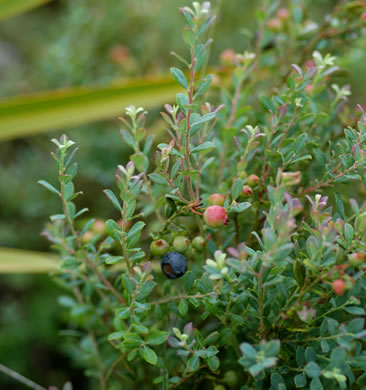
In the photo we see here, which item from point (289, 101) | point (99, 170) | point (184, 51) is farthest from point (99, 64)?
point (289, 101)

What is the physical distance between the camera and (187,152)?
625 mm

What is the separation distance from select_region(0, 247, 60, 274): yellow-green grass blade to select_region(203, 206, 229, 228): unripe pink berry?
1.95 feet

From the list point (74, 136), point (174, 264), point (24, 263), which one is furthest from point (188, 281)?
point (74, 136)

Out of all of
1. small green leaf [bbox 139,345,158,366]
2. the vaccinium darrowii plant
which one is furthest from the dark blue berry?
small green leaf [bbox 139,345,158,366]

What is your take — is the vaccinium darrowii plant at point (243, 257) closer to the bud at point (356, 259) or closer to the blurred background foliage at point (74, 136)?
the bud at point (356, 259)

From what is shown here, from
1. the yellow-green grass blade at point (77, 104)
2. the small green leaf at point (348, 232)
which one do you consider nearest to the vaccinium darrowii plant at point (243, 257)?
the small green leaf at point (348, 232)

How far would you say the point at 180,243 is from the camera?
667 mm

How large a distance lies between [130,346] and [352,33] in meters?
0.81

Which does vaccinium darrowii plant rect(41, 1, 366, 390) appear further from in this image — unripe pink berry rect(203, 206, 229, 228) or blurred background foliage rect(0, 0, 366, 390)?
blurred background foliage rect(0, 0, 366, 390)

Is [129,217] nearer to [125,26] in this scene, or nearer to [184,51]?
[184,51]

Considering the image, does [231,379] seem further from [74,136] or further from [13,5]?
[13,5]

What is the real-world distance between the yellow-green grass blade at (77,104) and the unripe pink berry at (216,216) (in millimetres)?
817

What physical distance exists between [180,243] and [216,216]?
0.32ft

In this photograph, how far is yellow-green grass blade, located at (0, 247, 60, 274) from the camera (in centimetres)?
108
